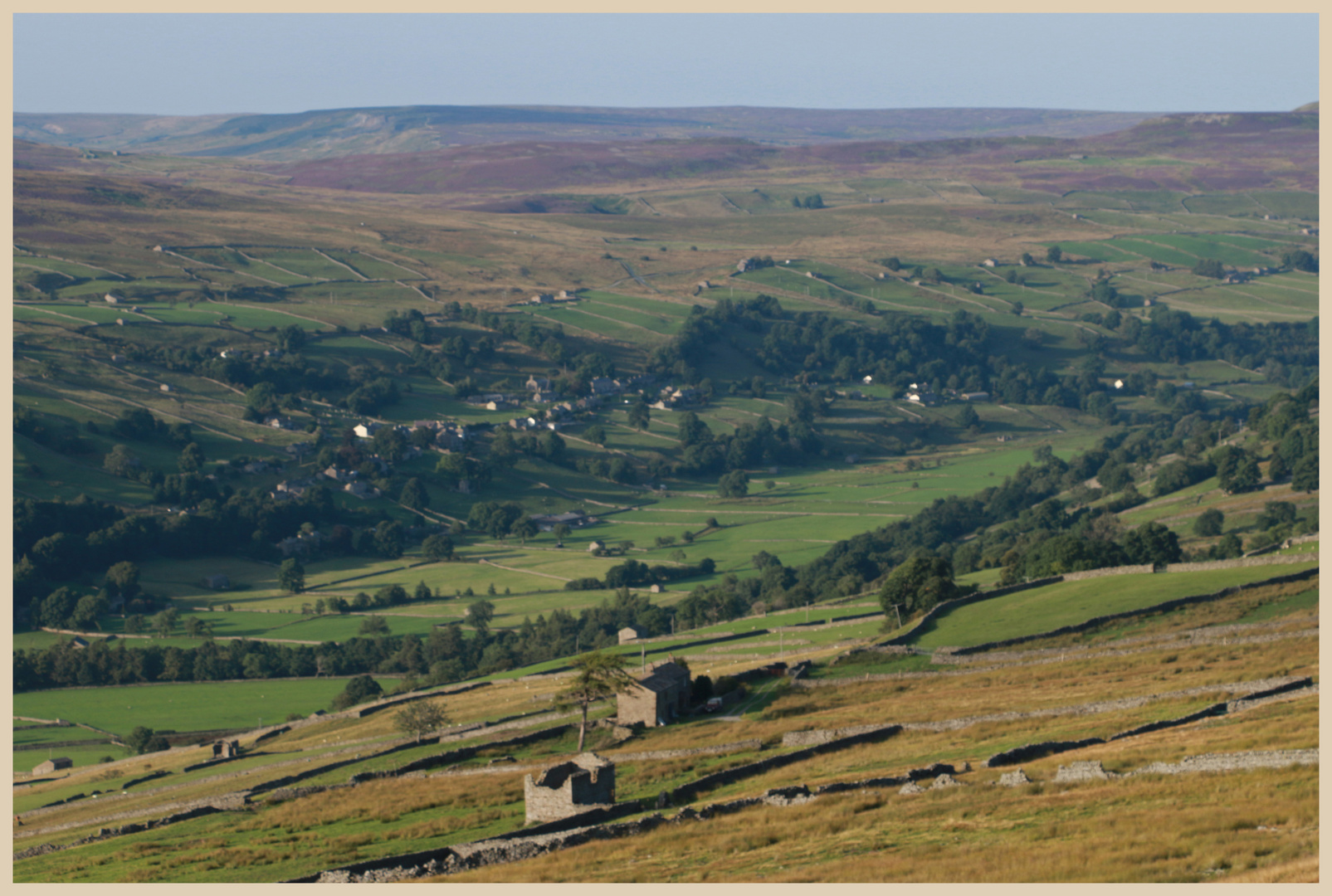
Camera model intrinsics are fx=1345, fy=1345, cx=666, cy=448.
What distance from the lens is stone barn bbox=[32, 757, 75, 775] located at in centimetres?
7825

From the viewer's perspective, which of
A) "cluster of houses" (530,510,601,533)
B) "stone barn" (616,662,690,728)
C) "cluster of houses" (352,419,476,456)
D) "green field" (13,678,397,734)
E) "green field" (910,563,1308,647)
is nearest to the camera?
"stone barn" (616,662,690,728)

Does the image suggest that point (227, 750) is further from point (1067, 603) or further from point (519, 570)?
point (519, 570)

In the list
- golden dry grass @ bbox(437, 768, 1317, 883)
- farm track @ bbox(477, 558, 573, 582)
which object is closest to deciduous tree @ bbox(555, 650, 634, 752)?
golden dry grass @ bbox(437, 768, 1317, 883)

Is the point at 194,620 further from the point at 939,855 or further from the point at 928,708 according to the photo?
the point at 939,855

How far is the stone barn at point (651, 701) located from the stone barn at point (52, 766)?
4025 cm

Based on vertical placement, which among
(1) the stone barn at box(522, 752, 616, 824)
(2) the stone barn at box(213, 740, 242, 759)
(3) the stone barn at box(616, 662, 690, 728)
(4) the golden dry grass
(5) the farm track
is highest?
(4) the golden dry grass

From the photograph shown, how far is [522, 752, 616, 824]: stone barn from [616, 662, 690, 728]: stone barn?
15881 millimetres

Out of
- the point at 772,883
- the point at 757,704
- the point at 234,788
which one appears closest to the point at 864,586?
the point at 757,704

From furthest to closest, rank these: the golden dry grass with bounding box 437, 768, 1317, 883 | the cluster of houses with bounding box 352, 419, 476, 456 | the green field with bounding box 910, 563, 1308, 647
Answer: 1. the cluster of houses with bounding box 352, 419, 476, 456
2. the green field with bounding box 910, 563, 1308, 647
3. the golden dry grass with bounding box 437, 768, 1317, 883

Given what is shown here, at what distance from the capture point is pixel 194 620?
119 m

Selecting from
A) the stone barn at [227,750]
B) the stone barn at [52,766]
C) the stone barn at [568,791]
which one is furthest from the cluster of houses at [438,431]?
the stone barn at [568,791]

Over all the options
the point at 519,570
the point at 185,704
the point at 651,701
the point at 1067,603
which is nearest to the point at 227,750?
the point at 185,704

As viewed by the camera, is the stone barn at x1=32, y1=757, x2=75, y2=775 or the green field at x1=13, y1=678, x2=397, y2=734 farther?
the green field at x1=13, y1=678, x2=397, y2=734

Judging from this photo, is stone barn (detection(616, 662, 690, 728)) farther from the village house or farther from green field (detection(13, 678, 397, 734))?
the village house
